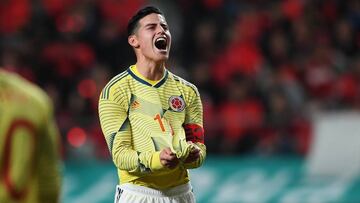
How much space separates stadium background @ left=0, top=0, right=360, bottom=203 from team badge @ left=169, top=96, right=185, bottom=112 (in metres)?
4.99

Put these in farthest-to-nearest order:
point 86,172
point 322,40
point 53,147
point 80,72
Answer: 1. point 322,40
2. point 80,72
3. point 86,172
4. point 53,147

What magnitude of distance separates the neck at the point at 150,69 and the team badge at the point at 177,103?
180 mm

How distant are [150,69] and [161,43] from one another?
18cm

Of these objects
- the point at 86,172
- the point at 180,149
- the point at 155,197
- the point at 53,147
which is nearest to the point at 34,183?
the point at 53,147

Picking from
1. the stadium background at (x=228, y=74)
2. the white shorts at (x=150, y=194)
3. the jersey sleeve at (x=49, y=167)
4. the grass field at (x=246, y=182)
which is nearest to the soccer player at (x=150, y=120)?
the white shorts at (x=150, y=194)

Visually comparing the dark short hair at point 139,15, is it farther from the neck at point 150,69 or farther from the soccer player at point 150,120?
the neck at point 150,69

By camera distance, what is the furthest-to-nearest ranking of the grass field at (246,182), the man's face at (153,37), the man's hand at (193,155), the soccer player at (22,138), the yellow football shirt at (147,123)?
1. the grass field at (246,182)
2. the man's face at (153,37)
3. the yellow football shirt at (147,123)
4. the man's hand at (193,155)
5. the soccer player at (22,138)

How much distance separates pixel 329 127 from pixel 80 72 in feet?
10.7

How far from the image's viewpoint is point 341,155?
38.5ft

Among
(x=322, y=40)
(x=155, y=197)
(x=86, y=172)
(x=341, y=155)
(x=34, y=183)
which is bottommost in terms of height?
(x=34, y=183)

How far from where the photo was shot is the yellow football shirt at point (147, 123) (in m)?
5.98

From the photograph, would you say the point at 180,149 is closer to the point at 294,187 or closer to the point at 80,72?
the point at 294,187

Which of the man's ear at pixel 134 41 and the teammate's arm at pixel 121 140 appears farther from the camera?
the man's ear at pixel 134 41

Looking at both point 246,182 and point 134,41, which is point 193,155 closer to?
point 134,41
